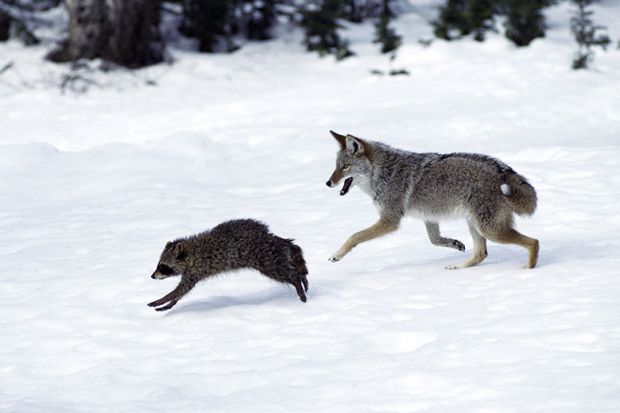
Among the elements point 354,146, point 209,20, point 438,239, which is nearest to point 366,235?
point 438,239

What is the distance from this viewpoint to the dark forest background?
1997cm

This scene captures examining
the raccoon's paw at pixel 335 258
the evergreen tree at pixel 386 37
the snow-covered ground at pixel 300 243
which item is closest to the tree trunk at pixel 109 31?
the snow-covered ground at pixel 300 243

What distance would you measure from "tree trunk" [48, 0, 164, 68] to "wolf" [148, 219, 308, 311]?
1316 centimetres

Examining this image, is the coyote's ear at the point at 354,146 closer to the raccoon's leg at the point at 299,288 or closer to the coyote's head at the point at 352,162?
the coyote's head at the point at 352,162

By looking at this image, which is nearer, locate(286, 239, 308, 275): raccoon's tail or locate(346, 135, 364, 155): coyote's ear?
locate(286, 239, 308, 275): raccoon's tail

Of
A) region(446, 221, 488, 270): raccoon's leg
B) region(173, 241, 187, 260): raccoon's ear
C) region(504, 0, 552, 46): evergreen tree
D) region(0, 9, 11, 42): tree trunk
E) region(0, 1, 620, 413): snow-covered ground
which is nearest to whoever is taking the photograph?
region(0, 1, 620, 413): snow-covered ground

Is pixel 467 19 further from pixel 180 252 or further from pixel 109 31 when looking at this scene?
pixel 180 252

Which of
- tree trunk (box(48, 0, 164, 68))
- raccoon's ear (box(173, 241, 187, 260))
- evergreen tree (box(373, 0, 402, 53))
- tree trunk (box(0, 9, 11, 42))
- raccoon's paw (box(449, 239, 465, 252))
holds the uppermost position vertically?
raccoon's paw (box(449, 239, 465, 252))

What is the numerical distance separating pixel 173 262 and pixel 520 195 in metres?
3.22

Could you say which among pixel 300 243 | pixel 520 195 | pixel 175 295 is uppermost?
pixel 520 195

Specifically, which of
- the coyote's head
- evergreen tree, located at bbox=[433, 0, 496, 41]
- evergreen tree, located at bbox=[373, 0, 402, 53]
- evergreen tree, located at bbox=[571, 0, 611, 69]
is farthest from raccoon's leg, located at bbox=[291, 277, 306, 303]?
evergreen tree, located at bbox=[433, 0, 496, 41]

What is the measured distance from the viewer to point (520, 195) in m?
7.98

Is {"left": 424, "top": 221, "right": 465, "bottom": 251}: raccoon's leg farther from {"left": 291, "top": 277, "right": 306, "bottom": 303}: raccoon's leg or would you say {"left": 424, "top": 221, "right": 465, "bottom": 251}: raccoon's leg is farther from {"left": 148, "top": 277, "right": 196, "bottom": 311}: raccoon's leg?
{"left": 148, "top": 277, "right": 196, "bottom": 311}: raccoon's leg

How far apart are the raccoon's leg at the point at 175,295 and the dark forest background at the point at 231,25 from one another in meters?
12.8
